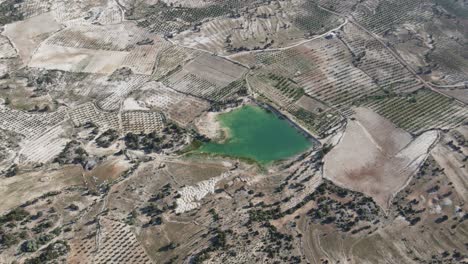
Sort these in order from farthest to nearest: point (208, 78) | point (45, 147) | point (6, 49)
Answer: point (6, 49) → point (208, 78) → point (45, 147)

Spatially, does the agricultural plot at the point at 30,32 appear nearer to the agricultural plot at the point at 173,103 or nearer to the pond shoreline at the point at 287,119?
the agricultural plot at the point at 173,103

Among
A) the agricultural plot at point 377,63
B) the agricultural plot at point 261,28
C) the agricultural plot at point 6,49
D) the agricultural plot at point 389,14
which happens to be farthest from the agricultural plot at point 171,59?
the agricultural plot at point 389,14

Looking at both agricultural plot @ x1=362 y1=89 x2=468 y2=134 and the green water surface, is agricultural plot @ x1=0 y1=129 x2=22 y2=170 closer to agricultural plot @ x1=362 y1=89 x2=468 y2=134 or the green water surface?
the green water surface

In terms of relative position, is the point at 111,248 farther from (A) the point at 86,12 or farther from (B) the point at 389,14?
(B) the point at 389,14

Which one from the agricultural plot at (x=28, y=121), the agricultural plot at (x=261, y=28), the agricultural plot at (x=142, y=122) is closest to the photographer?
the agricultural plot at (x=28, y=121)

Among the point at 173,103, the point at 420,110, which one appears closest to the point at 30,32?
the point at 173,103

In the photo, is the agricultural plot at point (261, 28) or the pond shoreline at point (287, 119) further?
the agricultural plot at point (261, 28)

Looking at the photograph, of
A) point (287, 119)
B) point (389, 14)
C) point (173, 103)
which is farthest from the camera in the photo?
point (389, 14)
